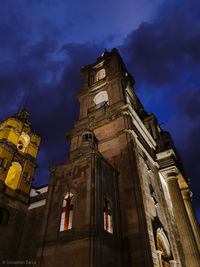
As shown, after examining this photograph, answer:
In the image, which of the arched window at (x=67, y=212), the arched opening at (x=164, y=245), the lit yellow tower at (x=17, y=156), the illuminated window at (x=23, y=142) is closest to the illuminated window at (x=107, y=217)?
the arched window at (x=67, y=212)

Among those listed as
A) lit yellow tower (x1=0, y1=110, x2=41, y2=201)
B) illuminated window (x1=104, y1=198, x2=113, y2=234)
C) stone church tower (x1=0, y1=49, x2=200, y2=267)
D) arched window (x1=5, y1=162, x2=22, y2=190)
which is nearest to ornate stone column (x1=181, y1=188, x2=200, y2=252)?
stone church tower (x1=0, y1=49, x2=200, y2=267)

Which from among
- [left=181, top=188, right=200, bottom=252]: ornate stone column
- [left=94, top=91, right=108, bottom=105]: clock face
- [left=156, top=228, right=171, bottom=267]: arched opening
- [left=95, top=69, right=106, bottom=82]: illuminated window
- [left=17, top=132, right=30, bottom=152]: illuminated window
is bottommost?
[left=156, top=228, right=171, bottom=267]: arched opening

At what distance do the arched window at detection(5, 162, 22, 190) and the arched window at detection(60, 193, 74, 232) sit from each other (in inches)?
677

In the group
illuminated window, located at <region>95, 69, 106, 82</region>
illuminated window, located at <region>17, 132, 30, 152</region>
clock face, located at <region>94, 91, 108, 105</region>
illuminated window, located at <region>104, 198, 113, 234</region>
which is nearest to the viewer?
illuminated window, located at <region>104, 198, 113, 234</region>

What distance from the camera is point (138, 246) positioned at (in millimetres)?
14336

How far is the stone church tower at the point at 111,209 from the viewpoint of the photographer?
1354cm

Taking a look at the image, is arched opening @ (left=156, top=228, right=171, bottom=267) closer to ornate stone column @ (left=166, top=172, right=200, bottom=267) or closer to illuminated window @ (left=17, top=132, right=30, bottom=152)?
ornate stone column @ (left=166, top=172, right=200, bottom=267)

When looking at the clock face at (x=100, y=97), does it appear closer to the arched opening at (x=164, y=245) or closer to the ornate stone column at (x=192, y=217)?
the ornate stone column at (x=192, y=217)

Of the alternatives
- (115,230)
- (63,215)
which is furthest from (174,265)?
(63,215)

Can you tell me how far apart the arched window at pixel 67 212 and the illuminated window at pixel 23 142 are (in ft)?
70.7

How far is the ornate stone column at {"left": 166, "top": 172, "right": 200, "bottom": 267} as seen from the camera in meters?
18.4

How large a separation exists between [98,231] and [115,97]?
19.5 m

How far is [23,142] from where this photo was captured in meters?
35.7

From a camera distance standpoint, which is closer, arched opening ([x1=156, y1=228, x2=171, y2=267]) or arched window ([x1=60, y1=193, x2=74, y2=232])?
arched window ([x1=60, y1=193, x2=74, y2=232])
